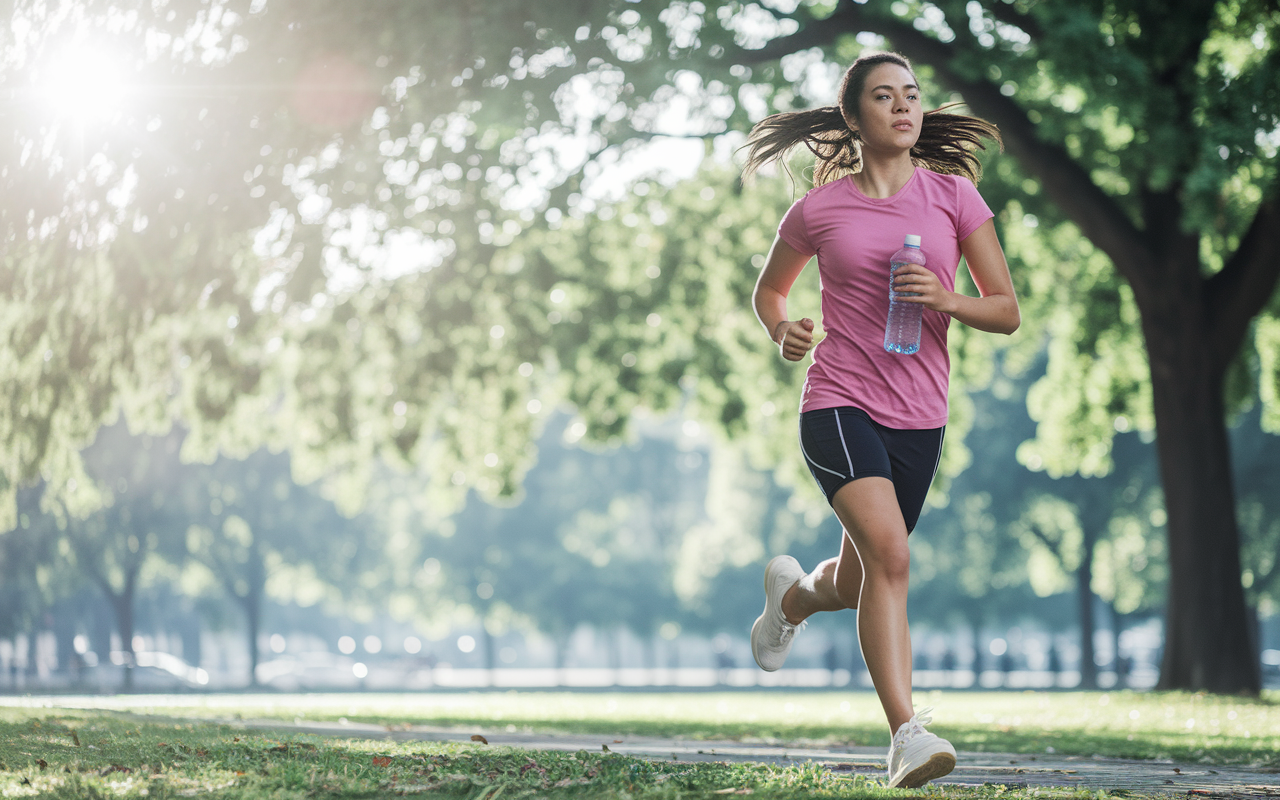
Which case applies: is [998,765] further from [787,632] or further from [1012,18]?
[1012,18]

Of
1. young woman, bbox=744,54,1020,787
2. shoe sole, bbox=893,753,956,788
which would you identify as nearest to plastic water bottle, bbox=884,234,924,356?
young woman, bbox=744,54,1020,787

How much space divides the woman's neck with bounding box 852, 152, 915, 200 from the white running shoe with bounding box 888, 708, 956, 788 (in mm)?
1667

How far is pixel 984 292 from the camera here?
14.3 ft

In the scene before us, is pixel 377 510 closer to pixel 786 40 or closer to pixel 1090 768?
pixel 786 40

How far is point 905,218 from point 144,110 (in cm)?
830

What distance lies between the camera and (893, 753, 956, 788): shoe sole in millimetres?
3654

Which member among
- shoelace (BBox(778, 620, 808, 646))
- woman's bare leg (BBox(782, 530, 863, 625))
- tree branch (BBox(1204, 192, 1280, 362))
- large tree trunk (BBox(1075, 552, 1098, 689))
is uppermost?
tree branch (BBox(1204, 192, 1280, 362))

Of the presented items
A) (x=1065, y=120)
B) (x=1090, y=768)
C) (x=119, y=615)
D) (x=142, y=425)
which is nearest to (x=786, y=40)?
(x=1065, y=120)

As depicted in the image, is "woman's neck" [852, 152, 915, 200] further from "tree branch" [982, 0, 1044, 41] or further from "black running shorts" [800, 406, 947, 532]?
"tree branch" [982, 0, 1044, 41]

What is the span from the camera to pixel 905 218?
4.15 m

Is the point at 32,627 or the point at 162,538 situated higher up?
the point at 162,538

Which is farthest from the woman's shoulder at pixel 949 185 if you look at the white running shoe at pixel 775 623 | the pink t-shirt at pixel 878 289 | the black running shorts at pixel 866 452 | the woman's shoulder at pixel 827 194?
the white running shoe at pixel 775 623

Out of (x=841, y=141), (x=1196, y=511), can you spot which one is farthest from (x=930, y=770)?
(x=1196, y=511)

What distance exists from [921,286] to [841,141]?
89 centimetres
